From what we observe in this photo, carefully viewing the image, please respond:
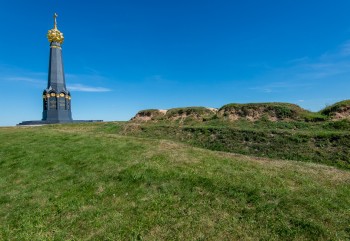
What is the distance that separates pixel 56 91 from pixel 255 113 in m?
37.3

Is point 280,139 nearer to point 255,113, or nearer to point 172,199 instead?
point 255,113

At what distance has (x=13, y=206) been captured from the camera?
8938 mm

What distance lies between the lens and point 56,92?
44094 millimetres

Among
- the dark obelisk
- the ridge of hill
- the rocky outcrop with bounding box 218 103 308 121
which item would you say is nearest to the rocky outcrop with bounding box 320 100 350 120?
the ridge of hill

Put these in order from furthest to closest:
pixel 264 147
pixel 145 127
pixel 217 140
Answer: pixel 145 127 < pixel 217 140 < pixel 264 147

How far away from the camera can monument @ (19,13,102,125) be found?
143 feet

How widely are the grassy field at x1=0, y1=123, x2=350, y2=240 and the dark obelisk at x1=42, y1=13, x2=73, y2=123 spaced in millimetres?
33334

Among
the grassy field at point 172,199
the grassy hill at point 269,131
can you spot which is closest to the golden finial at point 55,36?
the grassy hill at point 269,131

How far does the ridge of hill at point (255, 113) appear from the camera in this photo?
18.7 metres

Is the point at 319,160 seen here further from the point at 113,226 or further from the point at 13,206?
the point at 13,206

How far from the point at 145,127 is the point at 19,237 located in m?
17.4

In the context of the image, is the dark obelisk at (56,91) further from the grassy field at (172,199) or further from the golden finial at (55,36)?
the grassy field at (172,199)

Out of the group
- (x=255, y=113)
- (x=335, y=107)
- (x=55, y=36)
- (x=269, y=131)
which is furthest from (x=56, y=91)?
(x=335, y=107)

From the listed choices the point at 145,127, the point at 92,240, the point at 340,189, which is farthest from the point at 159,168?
the point at 145,127
